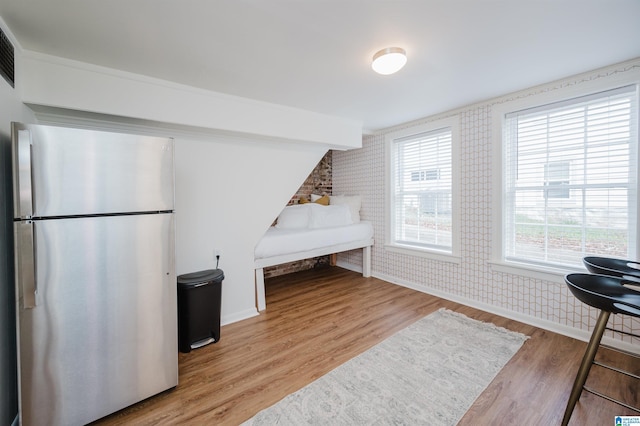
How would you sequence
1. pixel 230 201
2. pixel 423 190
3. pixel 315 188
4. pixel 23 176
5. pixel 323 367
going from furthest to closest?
pixel 315 188, pixel 423 190, pixel 230 201, pixel 323 367, pixel 23 176

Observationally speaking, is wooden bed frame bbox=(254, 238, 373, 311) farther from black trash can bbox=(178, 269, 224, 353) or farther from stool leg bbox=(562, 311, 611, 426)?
stool leg bbox=(562, 311, 611, 426)

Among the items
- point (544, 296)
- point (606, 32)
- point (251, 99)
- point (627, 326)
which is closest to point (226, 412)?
point (251, 99)

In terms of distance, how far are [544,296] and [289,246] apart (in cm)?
269

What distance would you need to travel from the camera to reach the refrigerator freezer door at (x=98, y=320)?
1380mm

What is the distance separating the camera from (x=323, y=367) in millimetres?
2020

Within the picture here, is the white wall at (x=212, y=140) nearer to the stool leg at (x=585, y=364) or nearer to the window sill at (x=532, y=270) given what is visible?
the window sill at (x=532, y=270)

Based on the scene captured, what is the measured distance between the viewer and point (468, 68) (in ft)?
7.17

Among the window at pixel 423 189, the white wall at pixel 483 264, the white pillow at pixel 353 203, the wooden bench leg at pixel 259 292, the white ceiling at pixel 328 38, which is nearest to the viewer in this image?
the white ceiling at pixel 328 38

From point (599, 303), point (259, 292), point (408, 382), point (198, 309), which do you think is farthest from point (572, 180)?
point (198, 309)

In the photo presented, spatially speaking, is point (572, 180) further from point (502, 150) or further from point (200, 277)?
point (200, 277)

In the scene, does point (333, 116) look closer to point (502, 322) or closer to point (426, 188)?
point (426, 188)

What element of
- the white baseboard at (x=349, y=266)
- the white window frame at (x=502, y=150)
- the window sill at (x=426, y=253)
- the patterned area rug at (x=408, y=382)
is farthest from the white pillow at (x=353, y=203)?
the patterned area rug at (x=408, y=382)

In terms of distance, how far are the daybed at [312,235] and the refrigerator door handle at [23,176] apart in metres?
1.87

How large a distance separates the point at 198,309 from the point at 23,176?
1.47 meters
